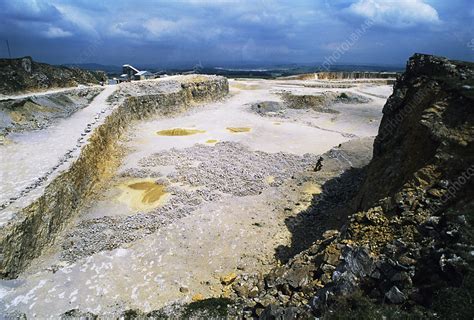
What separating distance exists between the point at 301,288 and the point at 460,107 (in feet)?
25.0

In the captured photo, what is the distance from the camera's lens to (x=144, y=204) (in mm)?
15625

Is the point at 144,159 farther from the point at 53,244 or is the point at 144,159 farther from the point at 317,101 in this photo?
the point at 317,101

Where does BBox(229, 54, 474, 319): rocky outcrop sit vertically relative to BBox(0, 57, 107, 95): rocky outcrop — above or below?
below

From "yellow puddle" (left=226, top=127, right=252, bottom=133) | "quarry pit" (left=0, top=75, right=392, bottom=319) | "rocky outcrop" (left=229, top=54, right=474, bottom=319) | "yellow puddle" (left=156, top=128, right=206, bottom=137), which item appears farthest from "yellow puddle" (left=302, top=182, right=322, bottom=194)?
"yellow puddle" (left=156, top=128, right=206, bottom=137)

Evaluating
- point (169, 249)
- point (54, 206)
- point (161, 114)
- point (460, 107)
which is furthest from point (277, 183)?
point (161, 114)

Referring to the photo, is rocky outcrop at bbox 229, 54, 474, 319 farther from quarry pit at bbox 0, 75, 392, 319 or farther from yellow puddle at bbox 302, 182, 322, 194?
yellow puddle at bbox 302, 182, 322, 194

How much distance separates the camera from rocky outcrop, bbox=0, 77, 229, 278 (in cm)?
977

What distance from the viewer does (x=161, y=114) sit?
3422cm

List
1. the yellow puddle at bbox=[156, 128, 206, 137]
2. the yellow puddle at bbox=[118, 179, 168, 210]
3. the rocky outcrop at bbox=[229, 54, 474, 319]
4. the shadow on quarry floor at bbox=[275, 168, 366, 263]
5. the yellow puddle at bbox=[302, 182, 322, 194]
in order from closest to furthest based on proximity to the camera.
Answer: the rocky outcrop at bbox=[229, 54, 474, 319] < the shadow on quarry floor at bbox=[275, 168, 366, 263] < the yellow puddle at bbox=[118, 179, 168, 210] < the yellow puddle at bbox=[302, 182, 322, 194] < the yellow puddle at bbox=[156, 128, 206, 137]

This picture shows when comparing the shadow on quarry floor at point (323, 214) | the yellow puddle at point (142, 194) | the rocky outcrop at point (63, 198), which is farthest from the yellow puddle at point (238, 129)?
the shadow on quarry floor at point (323, 214)

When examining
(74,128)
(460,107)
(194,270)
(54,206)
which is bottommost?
(194,270)

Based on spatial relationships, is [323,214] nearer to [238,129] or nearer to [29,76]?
[238,129]

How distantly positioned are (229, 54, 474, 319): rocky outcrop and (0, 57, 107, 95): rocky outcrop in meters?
27.3

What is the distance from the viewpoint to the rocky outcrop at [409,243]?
557 cm
